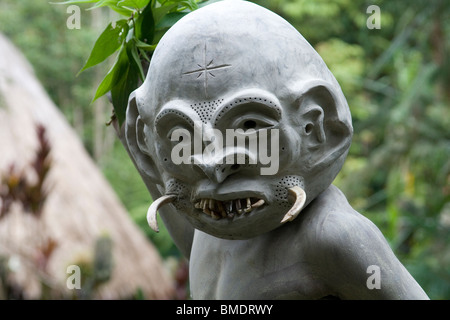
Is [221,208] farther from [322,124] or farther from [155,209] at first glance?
[322,124]

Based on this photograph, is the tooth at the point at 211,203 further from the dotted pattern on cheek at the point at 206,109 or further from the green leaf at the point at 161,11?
the green leaf at the point at 161,11

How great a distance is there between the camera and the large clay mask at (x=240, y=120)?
1.25m

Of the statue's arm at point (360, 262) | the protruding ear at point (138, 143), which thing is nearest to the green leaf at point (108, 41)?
the protruding ear at point (138, 143)

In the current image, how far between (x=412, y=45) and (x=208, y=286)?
6218mm

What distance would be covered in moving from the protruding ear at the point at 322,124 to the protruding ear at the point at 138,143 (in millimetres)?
331

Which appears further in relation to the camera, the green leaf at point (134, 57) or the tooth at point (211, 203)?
the green leaf at point (134, 57)

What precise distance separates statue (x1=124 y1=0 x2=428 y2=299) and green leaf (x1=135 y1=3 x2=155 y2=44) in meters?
0.25

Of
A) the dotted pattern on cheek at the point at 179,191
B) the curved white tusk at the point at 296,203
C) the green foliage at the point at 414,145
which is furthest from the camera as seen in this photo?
the green foliage at the point at 414,145

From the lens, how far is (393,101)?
6691mm

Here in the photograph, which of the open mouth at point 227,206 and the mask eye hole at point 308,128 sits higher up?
the mask eye hole at point 308,128

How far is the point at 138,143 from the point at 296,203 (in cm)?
38

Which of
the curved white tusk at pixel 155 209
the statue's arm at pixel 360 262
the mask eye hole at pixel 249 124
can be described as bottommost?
the statue's arm at pixel 360 262
